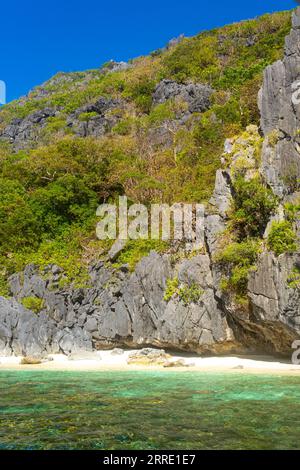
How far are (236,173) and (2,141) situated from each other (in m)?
46.8

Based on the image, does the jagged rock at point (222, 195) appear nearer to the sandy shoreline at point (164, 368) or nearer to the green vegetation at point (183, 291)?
the green vegetation at point (183, 291)

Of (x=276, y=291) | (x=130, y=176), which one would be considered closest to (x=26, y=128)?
(x=130, y=176)

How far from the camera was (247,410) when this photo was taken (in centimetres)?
1084

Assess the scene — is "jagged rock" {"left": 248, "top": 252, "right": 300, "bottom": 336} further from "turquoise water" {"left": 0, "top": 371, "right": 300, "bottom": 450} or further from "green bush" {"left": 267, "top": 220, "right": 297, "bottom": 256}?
"turquoise water" {"left": 0, "top": 371, "right": 300, "bottom": 450}

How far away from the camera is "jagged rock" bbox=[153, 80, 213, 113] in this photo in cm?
4494

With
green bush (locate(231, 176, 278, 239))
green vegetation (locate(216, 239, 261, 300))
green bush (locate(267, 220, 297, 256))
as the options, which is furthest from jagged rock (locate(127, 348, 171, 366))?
green bush (locate(267, 220, 297, 256))

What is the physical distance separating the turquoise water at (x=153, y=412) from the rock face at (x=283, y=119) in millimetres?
9357

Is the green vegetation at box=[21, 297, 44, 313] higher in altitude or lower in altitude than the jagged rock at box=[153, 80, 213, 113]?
lower

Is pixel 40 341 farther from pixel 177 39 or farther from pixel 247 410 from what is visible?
pixel 177 39

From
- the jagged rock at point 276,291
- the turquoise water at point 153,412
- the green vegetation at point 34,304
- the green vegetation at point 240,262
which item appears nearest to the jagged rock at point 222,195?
the green vegetation at point 240,262

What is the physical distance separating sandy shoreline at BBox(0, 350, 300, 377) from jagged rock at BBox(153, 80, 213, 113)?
30.7 m

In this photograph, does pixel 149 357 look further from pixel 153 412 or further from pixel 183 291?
pixel 153 412

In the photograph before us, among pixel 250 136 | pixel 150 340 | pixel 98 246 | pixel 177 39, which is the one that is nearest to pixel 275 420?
pixel 150 340

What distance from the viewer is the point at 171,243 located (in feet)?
78.4
